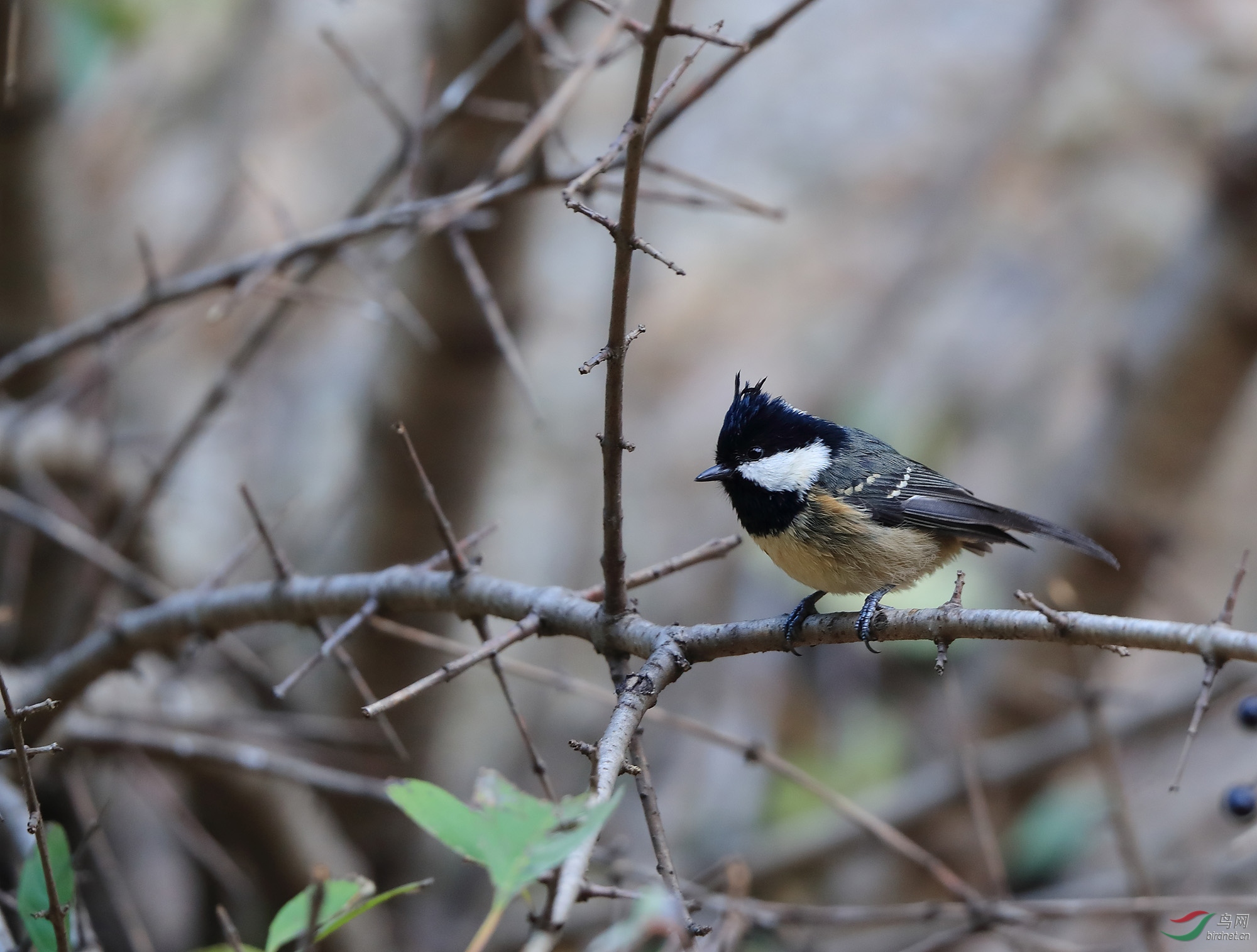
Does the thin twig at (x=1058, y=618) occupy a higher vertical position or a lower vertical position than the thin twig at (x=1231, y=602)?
higher

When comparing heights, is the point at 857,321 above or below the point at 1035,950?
above

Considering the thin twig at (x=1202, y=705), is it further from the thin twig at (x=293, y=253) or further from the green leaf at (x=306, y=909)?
the thin twig at (x=293, y=253)

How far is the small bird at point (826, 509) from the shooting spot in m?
2.92

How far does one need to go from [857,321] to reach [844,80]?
3.94 metres

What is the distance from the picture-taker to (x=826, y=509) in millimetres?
2969

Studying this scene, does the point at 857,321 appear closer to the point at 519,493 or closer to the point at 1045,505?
the point at 519,493

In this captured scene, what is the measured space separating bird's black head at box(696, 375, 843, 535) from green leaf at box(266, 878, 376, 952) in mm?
1645

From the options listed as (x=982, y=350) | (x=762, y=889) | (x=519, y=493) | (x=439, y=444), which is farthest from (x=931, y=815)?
(x=982, y=350)

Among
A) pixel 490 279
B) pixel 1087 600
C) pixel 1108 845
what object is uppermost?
pixel 490 279

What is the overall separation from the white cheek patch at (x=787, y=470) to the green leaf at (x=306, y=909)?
176cm

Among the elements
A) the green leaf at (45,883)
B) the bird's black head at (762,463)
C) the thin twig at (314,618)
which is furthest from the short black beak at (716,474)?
the green leaf at (45,883)

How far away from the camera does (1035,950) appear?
3502mm

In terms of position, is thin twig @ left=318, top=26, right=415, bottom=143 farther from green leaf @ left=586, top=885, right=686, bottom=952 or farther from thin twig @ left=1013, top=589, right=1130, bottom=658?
green leaf @ left=586, top=885, right=686, bottom=952

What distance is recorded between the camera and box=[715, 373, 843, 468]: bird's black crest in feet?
9.72
